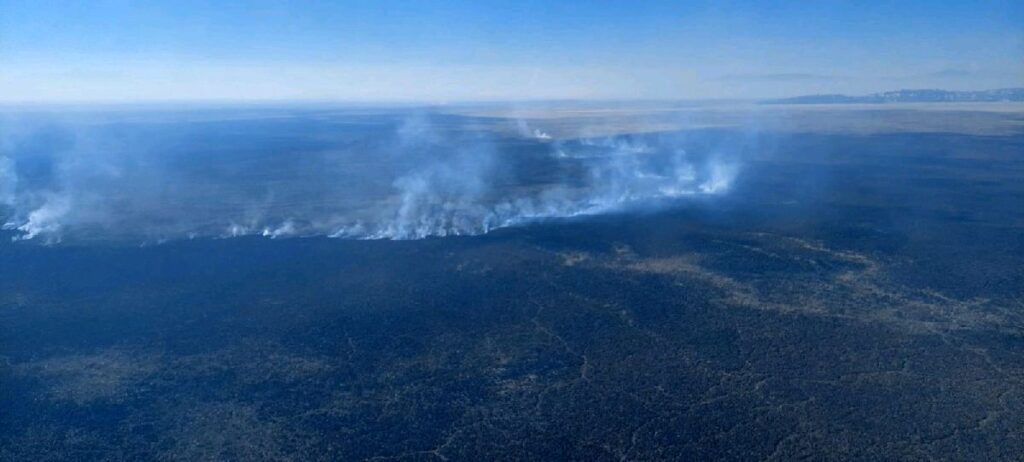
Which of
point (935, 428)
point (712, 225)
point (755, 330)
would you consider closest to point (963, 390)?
point (935, 428)

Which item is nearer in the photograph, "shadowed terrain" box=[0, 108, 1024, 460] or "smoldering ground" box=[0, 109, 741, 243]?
"shadowed terrain" box=[0, 108, 1024, 460]

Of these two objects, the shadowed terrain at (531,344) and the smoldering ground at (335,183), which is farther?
the smoldering ground at (335,183)

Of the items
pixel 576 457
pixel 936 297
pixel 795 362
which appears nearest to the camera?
pixel 576 457

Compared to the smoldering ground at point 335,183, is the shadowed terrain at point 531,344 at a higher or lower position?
lower

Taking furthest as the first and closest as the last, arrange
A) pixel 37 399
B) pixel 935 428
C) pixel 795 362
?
pixel 795 362
pixel 37 399
pixel 935 428

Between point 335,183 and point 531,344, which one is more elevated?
point 335,183

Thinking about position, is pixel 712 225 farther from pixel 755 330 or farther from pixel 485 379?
pixel 485 379

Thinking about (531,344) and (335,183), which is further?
(335,183)

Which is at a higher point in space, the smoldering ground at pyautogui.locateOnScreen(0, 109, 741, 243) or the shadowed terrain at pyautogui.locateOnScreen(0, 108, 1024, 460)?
the smoldering ground at pyautogui.locateOnScreen(0, 109, 741, 243)
